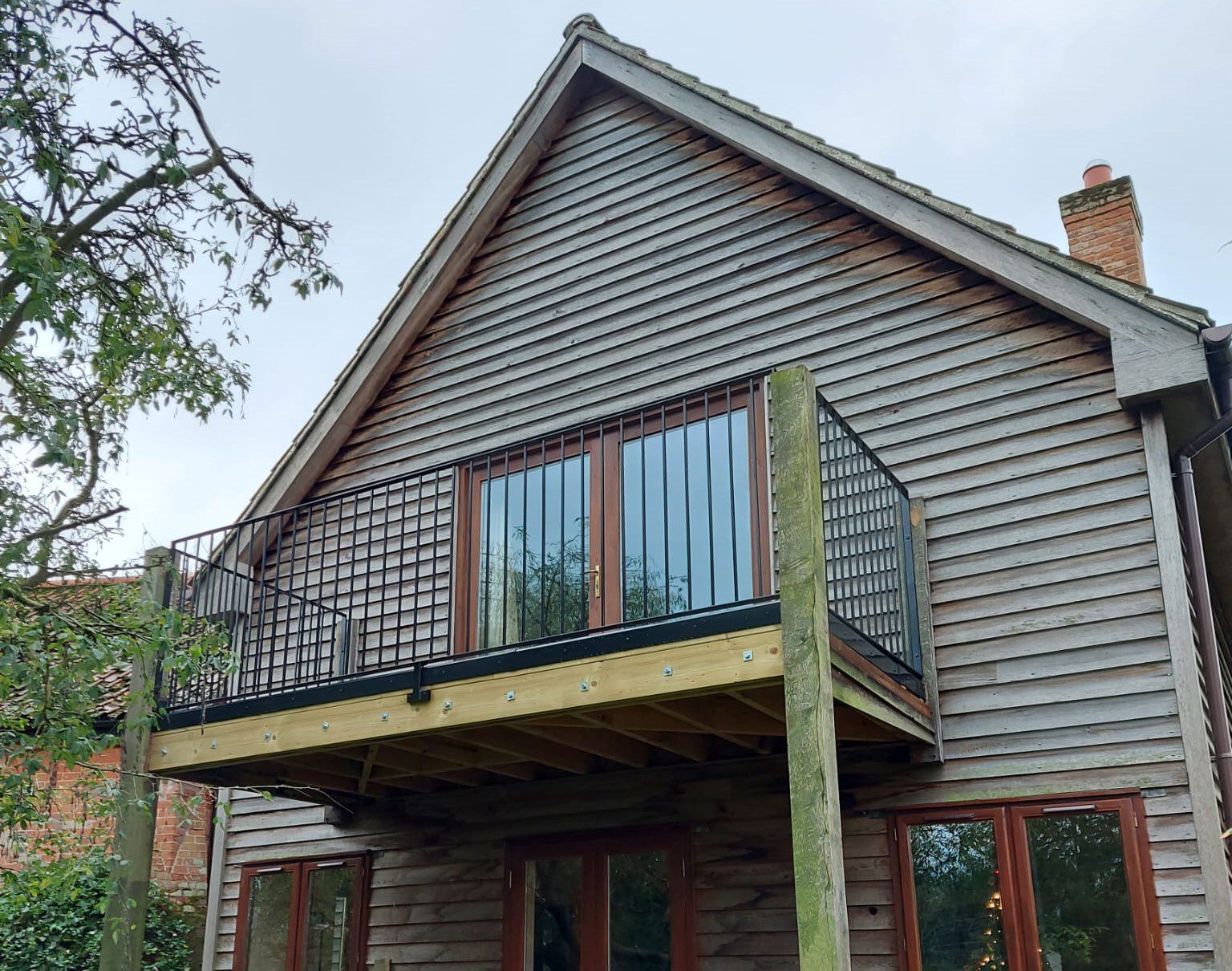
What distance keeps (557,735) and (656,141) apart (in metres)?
4.75

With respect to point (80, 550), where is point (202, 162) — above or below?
above

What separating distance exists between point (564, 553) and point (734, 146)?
11.4ft

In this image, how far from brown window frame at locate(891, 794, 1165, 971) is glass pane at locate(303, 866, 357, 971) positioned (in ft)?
13.6

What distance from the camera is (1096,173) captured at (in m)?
8.90

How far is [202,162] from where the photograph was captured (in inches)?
276

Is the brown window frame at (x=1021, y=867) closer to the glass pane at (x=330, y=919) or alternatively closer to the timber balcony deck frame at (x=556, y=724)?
the timber balcony deck frame at (x=556, y=724)

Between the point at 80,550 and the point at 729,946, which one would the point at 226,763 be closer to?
the point at 80,550

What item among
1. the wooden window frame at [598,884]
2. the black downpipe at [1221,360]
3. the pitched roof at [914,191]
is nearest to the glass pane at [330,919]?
the wooden window frame at [598,884]

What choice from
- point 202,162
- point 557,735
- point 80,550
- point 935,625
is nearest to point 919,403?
point 935,625

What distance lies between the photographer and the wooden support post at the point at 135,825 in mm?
6555

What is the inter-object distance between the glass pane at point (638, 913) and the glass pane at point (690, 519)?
1.57 m

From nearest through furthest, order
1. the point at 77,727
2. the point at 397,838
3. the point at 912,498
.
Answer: the point at 77,727, the point at 912,498, the point at 397,838

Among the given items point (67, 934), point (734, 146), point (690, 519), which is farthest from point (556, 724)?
point (67, 934)

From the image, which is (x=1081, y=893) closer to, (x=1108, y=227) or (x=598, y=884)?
(x=598, y=884)
